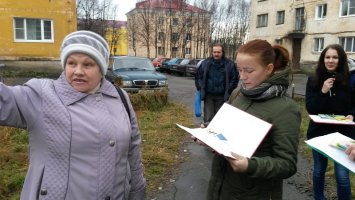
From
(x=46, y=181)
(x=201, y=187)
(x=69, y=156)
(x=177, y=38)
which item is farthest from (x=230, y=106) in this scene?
(x=177, y=38)

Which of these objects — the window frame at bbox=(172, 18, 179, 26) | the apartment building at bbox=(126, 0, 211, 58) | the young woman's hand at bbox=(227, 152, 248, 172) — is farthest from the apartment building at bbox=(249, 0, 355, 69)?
the young woman's hand at bbox=(227, 152, 248, 172)

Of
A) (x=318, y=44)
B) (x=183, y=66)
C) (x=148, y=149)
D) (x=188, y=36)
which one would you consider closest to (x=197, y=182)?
(x=148, y=149)

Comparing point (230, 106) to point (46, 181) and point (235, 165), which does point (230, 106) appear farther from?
point (46, 181)

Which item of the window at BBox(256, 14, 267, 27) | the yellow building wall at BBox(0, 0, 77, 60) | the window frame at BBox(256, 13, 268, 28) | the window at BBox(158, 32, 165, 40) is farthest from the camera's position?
the window at BBox(158, 32, 165, 40)

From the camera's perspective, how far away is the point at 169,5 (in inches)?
2037

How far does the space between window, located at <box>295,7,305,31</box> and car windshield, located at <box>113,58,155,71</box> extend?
24937 mm

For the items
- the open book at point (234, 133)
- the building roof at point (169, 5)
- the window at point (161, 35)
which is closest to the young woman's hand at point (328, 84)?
the open book at point (234, 133)

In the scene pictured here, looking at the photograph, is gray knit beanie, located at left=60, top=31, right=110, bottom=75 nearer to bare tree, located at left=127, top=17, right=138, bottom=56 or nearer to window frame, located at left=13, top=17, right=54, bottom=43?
window frame, located at left=13, top=17, right=54, bottom=43

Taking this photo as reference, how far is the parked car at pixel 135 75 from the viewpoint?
10.6m

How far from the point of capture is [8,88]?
5.23 ft

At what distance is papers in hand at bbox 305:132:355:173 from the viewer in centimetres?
222

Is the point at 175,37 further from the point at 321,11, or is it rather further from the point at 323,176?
the point at 323,176

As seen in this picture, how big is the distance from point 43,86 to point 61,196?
1.87 ft

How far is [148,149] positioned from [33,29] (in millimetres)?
18350
